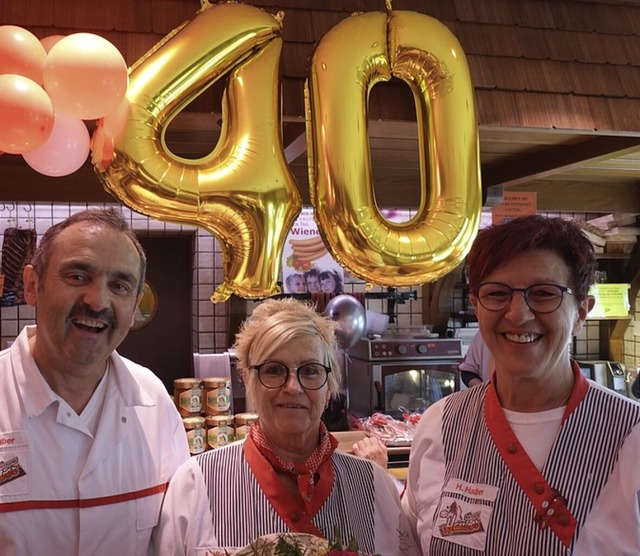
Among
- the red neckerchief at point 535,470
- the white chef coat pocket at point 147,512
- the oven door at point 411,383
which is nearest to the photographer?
the red neckerchief at point 535,470

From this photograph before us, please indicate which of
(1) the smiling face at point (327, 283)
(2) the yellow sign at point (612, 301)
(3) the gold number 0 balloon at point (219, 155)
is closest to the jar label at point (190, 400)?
(3) the gold number 0 balloon at point (219, 155)

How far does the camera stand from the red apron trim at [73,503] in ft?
4.46

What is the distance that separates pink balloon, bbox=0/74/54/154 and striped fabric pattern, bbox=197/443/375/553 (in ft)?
2.66

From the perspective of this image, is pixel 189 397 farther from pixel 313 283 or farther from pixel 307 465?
pixel 313 283

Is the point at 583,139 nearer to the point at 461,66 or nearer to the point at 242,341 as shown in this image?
the point at 461,66

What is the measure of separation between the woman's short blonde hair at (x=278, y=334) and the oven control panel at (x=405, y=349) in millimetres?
2946

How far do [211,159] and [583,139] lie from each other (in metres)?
1.94

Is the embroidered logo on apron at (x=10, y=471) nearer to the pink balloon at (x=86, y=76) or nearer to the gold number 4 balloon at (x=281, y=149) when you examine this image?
the gold number 4 balloon at (x=281, y=149)

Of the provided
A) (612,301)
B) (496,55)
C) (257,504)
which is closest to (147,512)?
(257,504)

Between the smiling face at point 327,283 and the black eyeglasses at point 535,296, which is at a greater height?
the smiling face at point 327,283

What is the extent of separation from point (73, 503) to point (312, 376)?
23.4 inches

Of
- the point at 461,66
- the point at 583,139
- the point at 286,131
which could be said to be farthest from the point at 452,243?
the point at 583,139

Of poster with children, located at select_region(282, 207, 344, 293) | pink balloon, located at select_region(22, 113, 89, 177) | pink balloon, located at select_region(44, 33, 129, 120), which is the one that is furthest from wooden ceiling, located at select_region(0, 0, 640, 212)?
poster with children, located at select_region(282, 207, 344, 293)

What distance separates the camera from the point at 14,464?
1382mm
